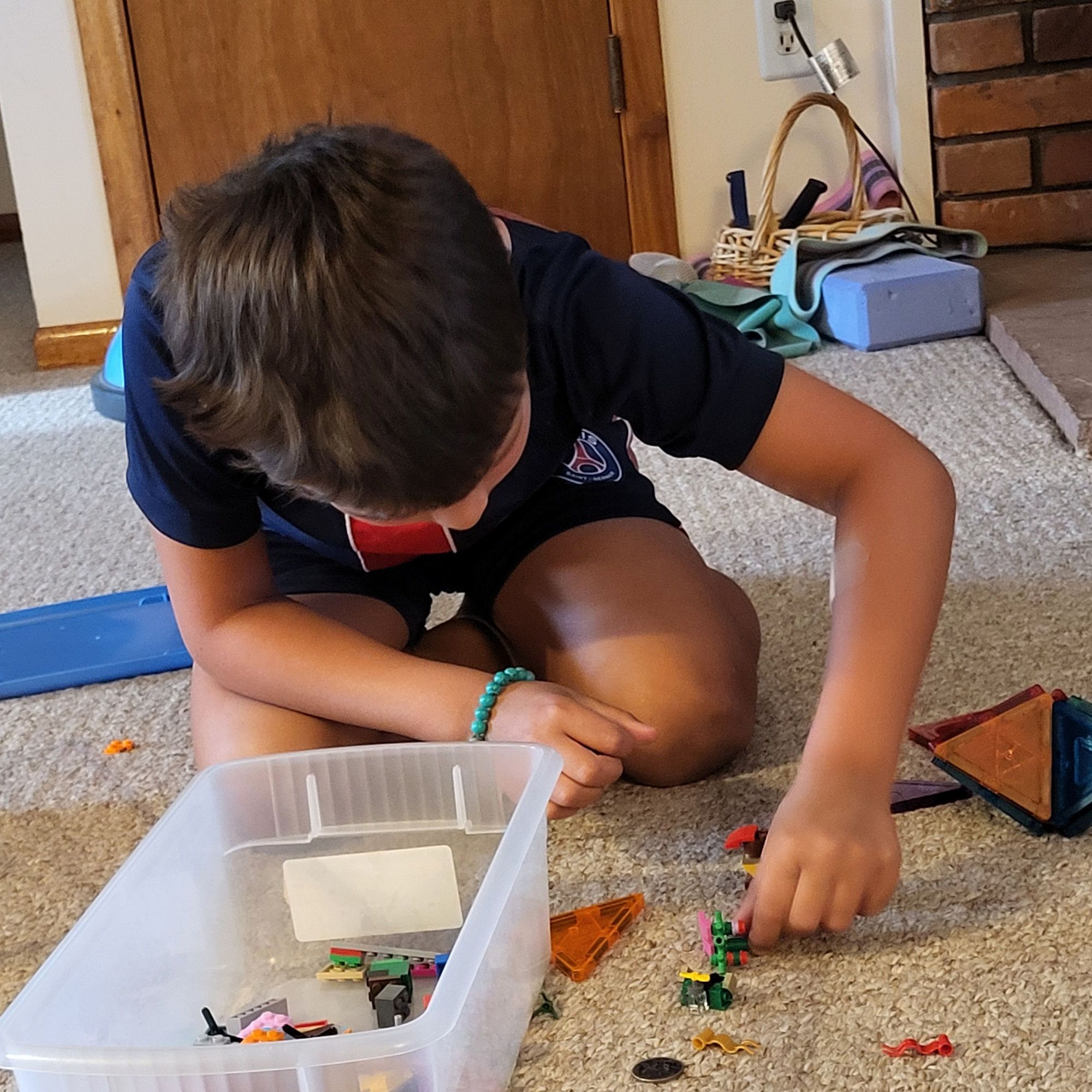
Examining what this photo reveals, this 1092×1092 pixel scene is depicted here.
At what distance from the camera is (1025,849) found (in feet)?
2.41

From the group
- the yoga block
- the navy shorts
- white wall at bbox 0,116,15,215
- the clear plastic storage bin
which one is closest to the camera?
the clear plastic storage bin

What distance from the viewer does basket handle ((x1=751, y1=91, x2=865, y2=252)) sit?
1926mm

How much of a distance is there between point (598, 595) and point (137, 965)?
392mm

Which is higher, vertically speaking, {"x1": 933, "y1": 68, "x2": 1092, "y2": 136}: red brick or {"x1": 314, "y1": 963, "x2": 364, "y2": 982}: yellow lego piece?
{"x1": 933, "y1": 68, "x2": 1092, "y2": 136}: red brick

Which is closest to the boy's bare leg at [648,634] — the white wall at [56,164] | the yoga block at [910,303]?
the yoga block at [910,303]

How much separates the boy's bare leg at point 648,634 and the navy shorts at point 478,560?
0.5 inches

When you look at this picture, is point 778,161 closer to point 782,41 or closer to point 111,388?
point 782,41

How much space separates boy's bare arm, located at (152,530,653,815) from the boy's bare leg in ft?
0.32

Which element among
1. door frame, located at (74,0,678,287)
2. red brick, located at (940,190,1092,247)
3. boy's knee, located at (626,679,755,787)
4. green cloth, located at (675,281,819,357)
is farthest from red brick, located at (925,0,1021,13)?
boy's knee, located at (626,679,755,787)

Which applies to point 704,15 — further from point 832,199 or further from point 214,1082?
point 214,1082

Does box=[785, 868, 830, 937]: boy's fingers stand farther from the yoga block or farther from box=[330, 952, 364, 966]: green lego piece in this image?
the yoga block

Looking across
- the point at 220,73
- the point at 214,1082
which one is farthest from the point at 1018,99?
the point at 214,1082

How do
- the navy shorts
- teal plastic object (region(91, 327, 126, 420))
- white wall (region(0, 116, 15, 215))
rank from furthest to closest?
white wall (region(0, 116, 15, 215)) < teal plastic object (region(91, 327, 126, 420)) < the navy shorts

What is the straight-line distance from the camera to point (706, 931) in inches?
26.9
